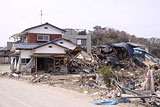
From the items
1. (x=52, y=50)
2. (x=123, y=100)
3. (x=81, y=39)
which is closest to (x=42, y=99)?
(x=123, y=100)

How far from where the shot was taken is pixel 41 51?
89.4 feet

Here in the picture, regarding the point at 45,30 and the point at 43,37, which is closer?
the point at 45,30

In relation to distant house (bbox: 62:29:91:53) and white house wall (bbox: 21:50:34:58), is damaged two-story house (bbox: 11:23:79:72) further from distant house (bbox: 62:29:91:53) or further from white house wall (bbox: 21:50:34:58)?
distant house (bbox: 62:29:91:53)

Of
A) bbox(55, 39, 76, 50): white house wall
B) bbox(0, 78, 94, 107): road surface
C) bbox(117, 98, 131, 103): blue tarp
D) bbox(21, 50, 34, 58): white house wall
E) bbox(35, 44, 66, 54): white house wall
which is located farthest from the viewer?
bbox(55, 39, 76, 50): white house wall

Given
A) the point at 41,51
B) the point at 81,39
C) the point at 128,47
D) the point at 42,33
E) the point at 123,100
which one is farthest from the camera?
the point at 81,39

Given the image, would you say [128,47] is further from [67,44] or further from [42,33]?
[42,33]

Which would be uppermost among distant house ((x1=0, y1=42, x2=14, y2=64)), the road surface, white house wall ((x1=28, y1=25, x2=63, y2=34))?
white house wall ((x1=28, y1=25, x2=63, y2=34))

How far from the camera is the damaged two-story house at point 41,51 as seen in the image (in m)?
26.9

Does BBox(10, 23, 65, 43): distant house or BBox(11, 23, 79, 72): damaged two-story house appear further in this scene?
BBox(10, 23, 65, 43): distant house

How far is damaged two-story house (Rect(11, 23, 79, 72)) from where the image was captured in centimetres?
2687

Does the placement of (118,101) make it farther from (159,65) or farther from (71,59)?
(159,65)

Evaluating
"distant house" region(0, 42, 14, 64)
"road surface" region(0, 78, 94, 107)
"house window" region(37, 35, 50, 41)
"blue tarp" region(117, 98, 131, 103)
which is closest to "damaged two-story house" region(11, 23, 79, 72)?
"house window" region(37, 35, 50, 41)

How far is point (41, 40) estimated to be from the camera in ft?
105

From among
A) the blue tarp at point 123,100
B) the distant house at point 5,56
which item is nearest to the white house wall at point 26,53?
the blue tarp at point 123,100
